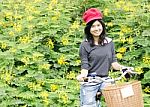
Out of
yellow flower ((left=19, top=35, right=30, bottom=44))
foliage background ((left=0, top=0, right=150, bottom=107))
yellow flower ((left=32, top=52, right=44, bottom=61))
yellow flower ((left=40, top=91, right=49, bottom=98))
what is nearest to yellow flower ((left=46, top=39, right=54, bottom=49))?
foliage background ((left=0, top=0, right=150, bottom=107))

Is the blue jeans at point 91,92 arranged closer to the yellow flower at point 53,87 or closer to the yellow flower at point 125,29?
the yellow flower at point 53,87

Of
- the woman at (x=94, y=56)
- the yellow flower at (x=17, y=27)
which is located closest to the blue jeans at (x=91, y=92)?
the woman at (x=94, y=56)

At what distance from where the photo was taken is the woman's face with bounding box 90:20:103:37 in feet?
11.5

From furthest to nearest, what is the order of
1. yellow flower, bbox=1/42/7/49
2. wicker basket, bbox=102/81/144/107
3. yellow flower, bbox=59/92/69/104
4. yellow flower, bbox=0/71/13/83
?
1. yellow flower, bbox=1/42/7/49
2. yellow flower, bbox=0/71/13/83
3. yellow flower, bbox=59/92/69/104
4. wicker basket, bbox=102/81/144/107

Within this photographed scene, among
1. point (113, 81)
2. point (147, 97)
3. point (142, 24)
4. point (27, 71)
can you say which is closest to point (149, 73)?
point (147, 97)

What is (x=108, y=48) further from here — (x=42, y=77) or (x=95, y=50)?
(x=42, y=77)

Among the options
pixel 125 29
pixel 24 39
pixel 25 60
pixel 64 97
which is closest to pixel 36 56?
pixel 25 60

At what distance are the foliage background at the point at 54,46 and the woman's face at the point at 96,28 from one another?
1.26 metres

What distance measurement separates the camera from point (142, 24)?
5.91 metres

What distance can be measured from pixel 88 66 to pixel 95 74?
5.9 inches

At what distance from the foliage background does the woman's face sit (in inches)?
49.7

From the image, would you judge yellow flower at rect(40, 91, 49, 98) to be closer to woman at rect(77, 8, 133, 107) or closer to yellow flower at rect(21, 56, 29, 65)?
yellow flower at rect(21, 56, 29, 65)

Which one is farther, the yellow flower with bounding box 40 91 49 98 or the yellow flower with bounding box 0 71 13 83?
the yellow flower with bounding box 0 71 13 83

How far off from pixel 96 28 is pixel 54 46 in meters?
2.74
